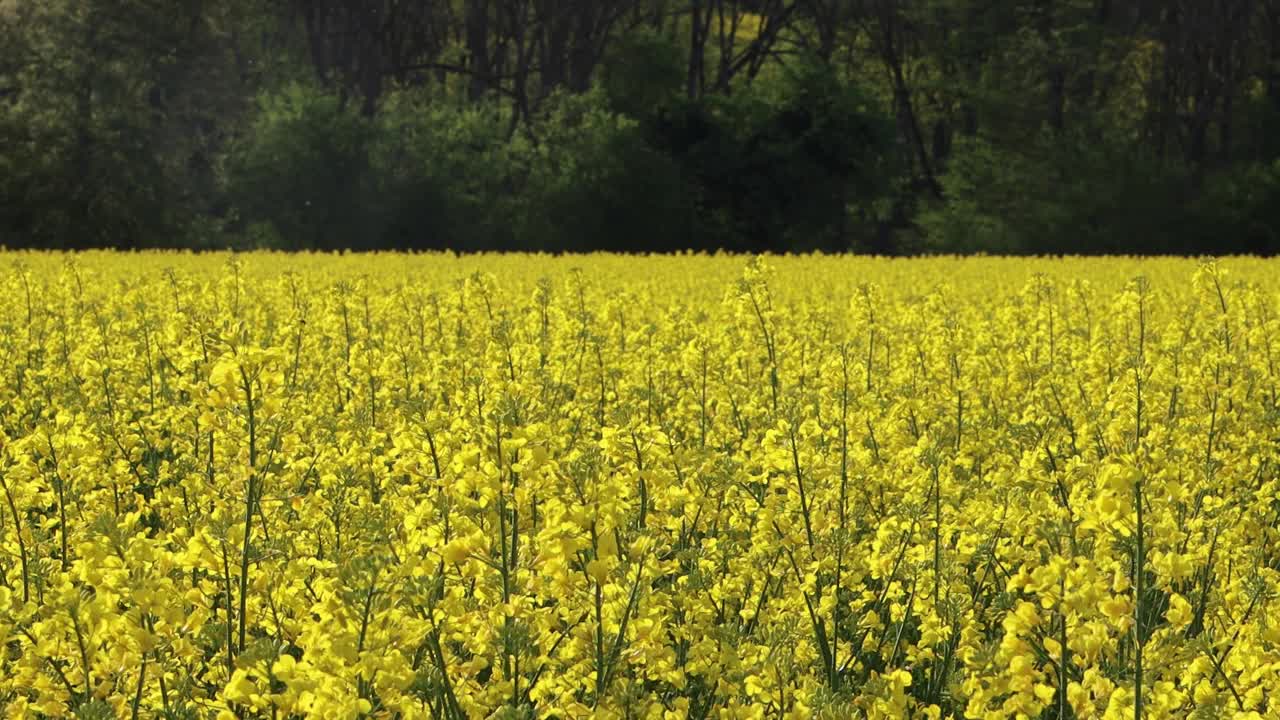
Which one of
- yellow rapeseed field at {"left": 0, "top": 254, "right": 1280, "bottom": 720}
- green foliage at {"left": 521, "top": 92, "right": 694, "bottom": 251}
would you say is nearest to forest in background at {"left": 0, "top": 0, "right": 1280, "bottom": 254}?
green foliage at {"left": 521, "top": 92, "right": 694, "bottom": 251}

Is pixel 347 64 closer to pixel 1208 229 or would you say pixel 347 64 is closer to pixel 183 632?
pixel 1208 229

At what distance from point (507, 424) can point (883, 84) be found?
57.5 meters

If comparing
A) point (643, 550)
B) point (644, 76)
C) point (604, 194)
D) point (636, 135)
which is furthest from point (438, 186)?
point (643, 550)

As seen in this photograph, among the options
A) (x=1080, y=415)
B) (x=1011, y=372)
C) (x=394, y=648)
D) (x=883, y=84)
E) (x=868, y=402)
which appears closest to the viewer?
(x=394, y=648)

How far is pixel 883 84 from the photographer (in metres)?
59.0

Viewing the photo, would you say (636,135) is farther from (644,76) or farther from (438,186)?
(438,186)

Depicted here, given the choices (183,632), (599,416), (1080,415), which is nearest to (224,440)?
(183,632)

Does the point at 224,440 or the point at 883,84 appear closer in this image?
the point at 224,440

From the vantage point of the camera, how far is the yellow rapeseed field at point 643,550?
3.21m

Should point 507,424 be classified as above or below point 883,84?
below

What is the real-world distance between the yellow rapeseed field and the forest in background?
A: 29.1 metres

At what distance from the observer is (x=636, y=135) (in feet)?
128

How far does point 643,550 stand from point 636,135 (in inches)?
1421

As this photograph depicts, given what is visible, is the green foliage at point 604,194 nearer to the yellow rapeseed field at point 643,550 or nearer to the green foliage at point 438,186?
the green foliage at point 438,186
